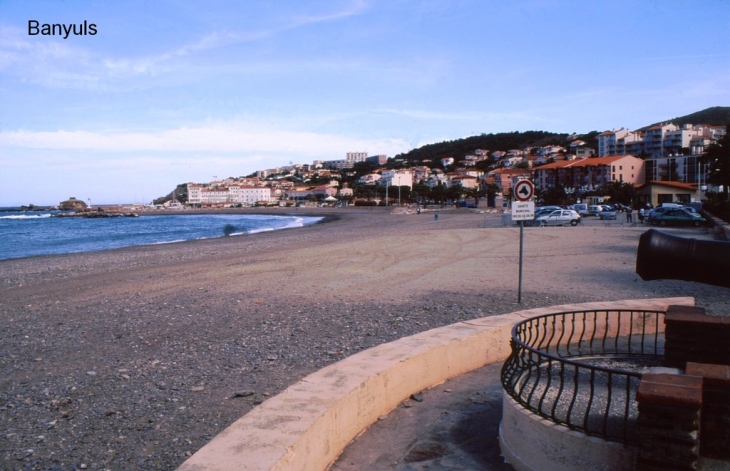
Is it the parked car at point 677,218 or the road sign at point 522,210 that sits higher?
the road sign at point 522,210

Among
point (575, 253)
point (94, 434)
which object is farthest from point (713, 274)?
point (575, 253)

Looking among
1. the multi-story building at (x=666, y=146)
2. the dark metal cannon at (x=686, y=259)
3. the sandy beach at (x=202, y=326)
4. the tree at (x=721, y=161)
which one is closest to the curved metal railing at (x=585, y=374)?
the dark metal cannon at (x=686, y=259)

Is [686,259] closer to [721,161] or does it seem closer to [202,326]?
[202,326]

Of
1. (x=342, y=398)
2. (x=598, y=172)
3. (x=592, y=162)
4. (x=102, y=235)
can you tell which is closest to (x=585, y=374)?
(x=342, y=398)

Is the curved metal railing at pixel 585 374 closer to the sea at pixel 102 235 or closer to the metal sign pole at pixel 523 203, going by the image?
the metal sign pole at pixel 523 203

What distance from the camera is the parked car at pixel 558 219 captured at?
38.5 metres

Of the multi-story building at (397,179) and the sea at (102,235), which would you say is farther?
the multi-story building at (397,179)

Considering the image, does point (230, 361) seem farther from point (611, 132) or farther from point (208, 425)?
point (611, 132)

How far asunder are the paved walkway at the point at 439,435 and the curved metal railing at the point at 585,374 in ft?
1.45

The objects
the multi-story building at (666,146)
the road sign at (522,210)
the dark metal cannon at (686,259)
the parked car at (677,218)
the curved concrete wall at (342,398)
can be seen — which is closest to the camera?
the curved concrete wall at (342,398)

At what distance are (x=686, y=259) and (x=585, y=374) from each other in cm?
145

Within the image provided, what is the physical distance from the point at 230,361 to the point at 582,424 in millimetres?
4388

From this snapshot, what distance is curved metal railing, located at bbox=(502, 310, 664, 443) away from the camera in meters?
3.46

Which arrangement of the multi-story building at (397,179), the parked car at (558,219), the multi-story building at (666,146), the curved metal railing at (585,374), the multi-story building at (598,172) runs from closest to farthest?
1. the curved metal railing at (585,374)
2. the parked car at (558,219)
3. the multi-story building at (598,172)
4. the multi-story building at (666,146)
5. the multi-story building at (397,179)
